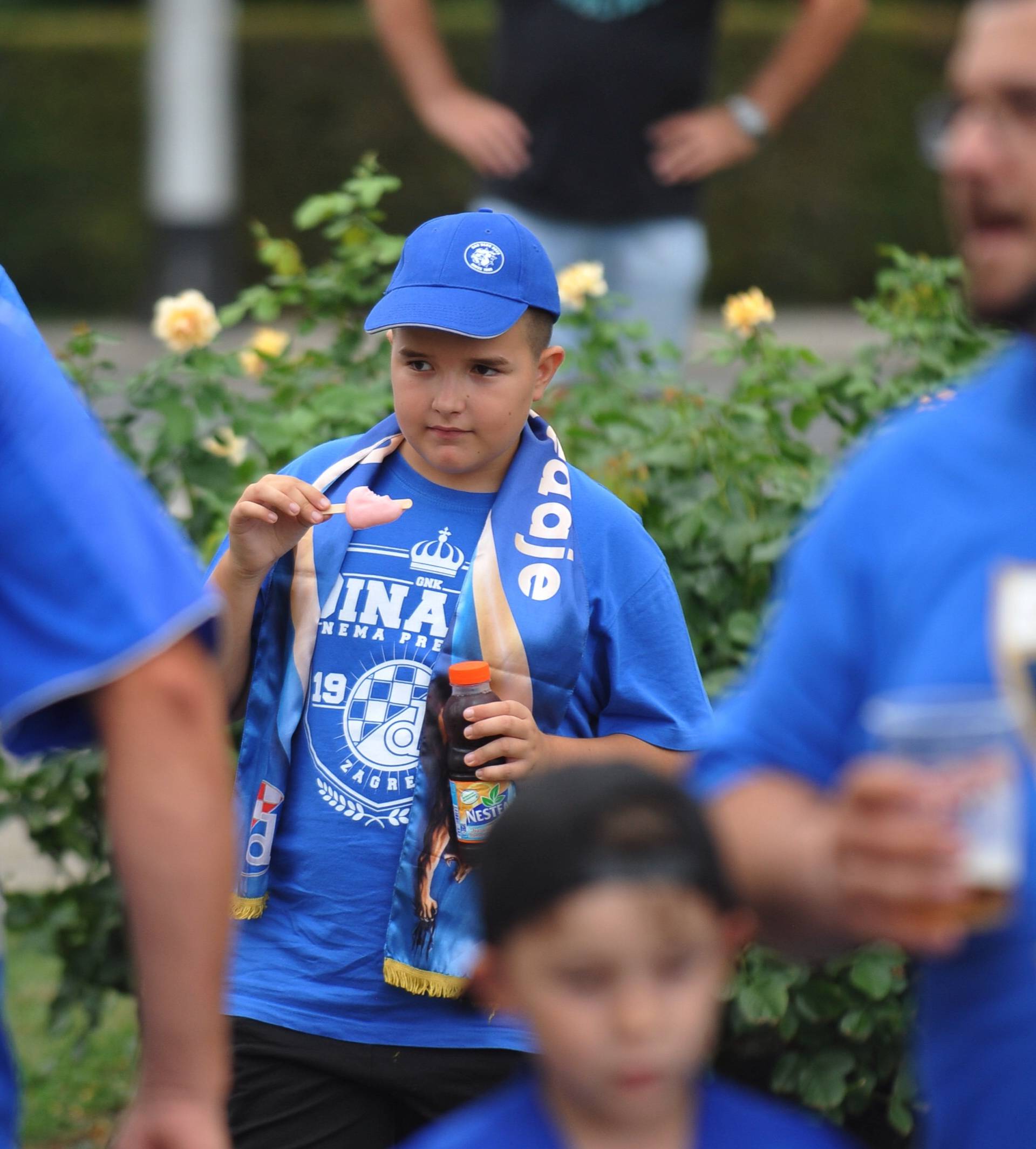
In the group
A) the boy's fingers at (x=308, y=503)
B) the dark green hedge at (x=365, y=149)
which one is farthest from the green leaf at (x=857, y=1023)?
the dark green hedge at (x=365, y=149)

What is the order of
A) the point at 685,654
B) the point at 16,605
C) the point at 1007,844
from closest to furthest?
the point at 1007,844
the point at 16,605
the point at 685,654

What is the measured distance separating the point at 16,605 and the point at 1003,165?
947mm

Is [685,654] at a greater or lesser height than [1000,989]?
greater

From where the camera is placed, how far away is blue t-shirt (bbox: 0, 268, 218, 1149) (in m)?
1.69

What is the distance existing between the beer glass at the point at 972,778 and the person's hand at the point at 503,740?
43.4 inches

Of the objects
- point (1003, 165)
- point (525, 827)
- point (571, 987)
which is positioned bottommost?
point (571, 987)

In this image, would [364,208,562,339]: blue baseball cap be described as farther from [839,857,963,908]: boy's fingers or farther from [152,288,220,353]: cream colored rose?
[839,857,963,908]: boy's fingers

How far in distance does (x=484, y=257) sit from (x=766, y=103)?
2665mm

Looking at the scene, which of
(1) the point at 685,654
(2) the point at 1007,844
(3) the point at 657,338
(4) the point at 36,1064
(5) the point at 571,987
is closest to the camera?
(2) the point at 1007,844

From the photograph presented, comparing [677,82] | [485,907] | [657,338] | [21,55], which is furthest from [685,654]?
[21,55]

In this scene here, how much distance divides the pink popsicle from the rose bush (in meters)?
0.97

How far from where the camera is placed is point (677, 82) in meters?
5.04

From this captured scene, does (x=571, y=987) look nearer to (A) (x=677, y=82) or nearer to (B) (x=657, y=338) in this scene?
(B) (x=657, y=338)

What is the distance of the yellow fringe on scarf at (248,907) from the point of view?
8.87 feet
